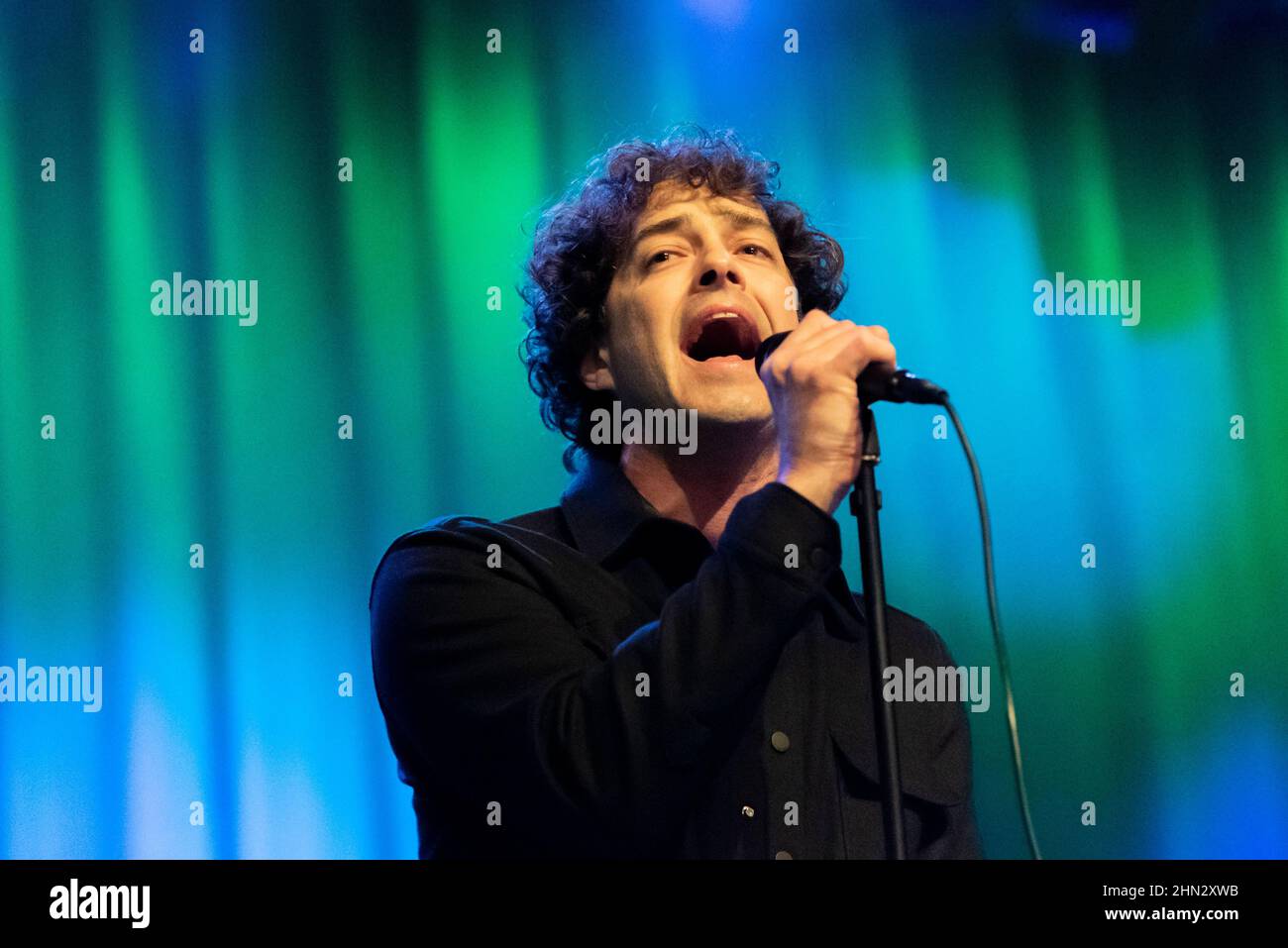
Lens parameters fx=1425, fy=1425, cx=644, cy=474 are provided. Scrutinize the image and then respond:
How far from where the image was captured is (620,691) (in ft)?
4.93

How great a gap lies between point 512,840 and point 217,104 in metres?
1.78

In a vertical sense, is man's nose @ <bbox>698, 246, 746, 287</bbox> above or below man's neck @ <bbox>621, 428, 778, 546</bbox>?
above

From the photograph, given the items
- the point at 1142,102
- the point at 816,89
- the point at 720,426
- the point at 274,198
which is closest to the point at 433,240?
the point at 274,198

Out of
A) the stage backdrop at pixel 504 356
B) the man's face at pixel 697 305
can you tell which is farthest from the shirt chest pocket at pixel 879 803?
the stage backdrop at pixel 504 356

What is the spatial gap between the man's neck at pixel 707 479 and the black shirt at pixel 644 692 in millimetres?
76

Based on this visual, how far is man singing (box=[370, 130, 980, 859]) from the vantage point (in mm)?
1505

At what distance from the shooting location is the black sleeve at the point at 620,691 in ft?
4.88

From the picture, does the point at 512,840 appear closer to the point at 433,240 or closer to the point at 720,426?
the point at 720,426

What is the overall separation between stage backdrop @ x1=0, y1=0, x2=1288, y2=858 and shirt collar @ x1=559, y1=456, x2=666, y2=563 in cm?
69

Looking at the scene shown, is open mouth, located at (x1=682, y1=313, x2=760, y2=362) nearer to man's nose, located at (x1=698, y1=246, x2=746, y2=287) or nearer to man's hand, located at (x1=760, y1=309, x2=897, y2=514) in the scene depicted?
man's nose, located at (x1=698, y1=246, x2=746, y2=287)

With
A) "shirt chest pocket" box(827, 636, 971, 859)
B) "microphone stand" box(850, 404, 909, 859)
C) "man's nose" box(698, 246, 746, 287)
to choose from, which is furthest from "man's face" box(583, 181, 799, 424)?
"microphone stand" box(850, 404, 909, 859)

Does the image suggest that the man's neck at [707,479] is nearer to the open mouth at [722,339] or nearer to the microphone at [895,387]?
the open mouth at [722,339]

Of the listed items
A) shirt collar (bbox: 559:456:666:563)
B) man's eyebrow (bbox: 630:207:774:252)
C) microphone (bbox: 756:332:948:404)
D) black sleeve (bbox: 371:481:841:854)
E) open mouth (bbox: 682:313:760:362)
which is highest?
man's eyebrow (bbox: 630:207:774:252)
